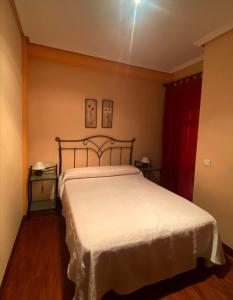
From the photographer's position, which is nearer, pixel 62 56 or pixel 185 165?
pixel 62 56

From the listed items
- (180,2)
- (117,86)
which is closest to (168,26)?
(180,2)

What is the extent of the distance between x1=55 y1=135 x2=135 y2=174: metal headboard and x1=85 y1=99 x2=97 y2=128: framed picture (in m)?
0.23

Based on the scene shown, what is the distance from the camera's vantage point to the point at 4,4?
5.08 feet

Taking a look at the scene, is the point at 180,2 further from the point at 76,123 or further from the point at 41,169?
the point at 41,169

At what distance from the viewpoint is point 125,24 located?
82.7 inches

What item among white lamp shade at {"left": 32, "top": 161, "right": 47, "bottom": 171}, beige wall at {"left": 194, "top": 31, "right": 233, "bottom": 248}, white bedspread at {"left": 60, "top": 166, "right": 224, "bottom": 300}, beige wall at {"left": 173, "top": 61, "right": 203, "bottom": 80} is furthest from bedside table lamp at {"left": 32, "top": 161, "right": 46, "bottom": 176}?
beige wall at {"left": 173, "top": 61, "right": 203, "bottom": 80}

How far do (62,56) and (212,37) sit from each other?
2135 millimetres

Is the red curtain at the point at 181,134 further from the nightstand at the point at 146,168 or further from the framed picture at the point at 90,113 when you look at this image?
the framed picture at the point at 90,113

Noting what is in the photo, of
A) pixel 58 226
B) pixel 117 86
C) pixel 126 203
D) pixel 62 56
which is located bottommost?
pixel 58 226

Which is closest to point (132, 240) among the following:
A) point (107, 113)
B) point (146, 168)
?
point (146, 168)

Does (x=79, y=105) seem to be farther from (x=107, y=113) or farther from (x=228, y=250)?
(x=228, y=250)

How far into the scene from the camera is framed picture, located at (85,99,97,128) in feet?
10.3

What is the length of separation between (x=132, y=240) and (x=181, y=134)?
7.60ft

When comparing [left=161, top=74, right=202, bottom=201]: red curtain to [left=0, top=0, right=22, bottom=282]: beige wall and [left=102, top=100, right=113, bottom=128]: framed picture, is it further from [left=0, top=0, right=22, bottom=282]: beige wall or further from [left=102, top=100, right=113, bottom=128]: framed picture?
[left=0, top=0, right=22, bottom=282]: beige wall
